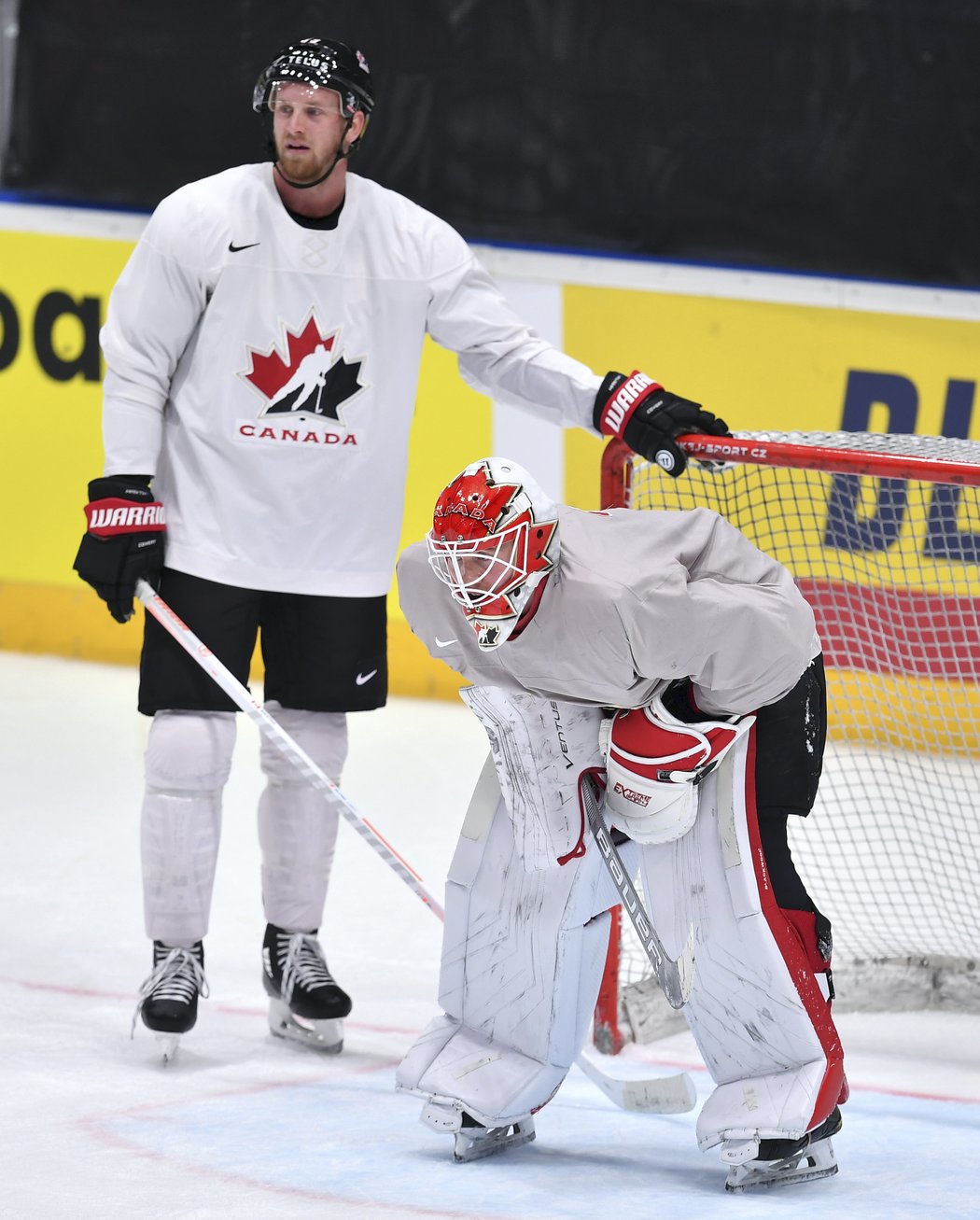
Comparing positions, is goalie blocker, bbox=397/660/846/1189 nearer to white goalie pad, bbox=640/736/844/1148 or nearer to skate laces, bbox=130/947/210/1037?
white goalie pad, bbox=640/736/844/1148

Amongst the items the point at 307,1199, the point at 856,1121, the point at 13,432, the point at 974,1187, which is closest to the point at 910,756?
the point at 856,1121

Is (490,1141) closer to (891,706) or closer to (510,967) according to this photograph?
(510,967)

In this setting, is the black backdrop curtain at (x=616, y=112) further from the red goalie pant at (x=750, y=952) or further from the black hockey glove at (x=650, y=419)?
the red goalie pant at (x=750, y=952)

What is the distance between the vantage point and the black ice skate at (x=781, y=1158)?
7.71 feet

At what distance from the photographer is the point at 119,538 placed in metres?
→ 2.78

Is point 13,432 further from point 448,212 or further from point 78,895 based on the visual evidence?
point 78,895

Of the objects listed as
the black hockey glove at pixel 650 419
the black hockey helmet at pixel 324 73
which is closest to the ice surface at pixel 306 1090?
the black hockey glove at pixel 650 419

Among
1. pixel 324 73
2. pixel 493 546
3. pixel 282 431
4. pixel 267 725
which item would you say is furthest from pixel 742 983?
pixel 324 73

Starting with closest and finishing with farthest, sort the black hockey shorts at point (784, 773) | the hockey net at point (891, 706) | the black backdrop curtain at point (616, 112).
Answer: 1. the black hockey shorts at point (784, 773)
2. the hockey net at point (891, 706)
3. the black backdrop curtain at point (616, 112)

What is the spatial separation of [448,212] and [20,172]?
→ 116 centimetres

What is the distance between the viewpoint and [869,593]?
12.9 ft

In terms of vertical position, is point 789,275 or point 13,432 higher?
point 789,275

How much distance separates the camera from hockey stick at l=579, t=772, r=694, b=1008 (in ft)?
7.93

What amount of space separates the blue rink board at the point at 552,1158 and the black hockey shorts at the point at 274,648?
0.57 m
